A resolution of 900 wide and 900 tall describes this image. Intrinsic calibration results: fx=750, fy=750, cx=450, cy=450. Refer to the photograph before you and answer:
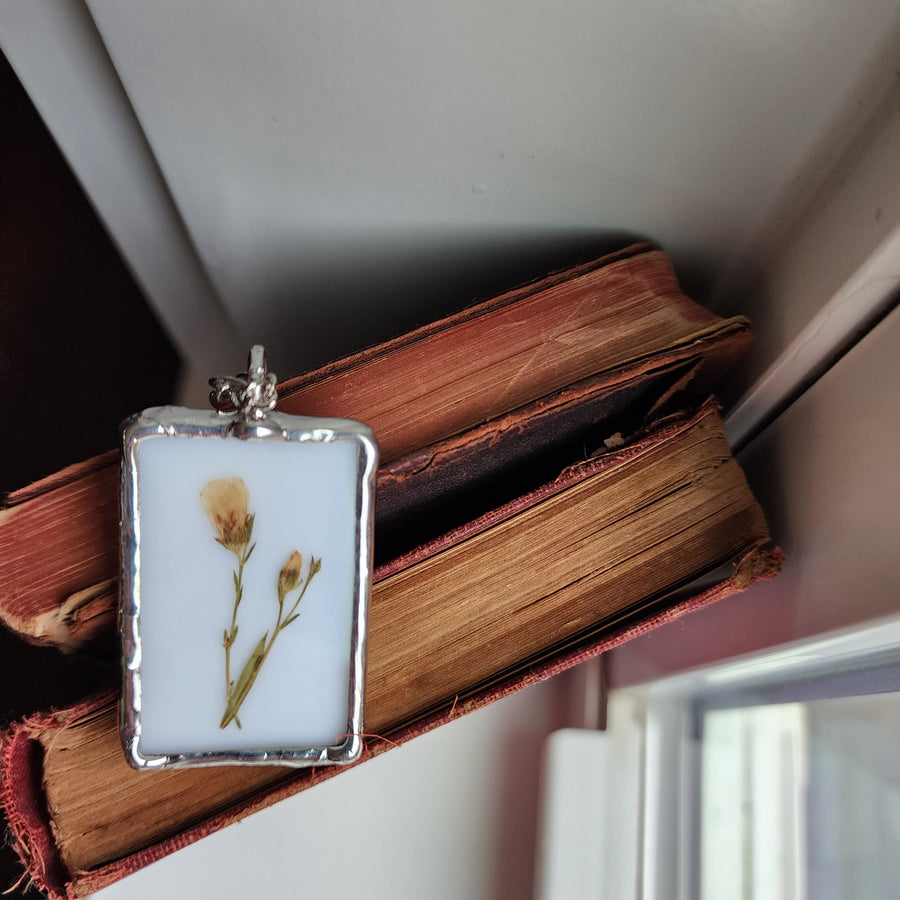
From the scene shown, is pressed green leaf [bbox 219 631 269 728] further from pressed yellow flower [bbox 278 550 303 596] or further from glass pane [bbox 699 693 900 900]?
glass pane [bbox 699 693 900 900]

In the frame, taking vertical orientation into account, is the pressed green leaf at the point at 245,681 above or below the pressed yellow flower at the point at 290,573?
below

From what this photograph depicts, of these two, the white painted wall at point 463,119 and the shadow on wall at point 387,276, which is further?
the shadow on wall at point 387,276

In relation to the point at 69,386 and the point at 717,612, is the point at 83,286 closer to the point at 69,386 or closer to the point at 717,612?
the point at 69,386

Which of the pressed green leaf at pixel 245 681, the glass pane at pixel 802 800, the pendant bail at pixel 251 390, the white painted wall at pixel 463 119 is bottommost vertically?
the glass pane at pixel 802 800

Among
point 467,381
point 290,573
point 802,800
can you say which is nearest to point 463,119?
point 467,381

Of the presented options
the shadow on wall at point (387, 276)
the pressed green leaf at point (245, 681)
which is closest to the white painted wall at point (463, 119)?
the shadow on wall at point (387, 276)

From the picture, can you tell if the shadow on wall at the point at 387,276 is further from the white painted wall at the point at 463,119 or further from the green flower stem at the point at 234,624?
the green flower stem at the point at 234,624

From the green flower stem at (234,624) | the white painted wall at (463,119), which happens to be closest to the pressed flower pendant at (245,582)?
the green flower stem at (234,624)

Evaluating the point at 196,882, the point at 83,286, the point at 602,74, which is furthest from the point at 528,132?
the point at 196,882

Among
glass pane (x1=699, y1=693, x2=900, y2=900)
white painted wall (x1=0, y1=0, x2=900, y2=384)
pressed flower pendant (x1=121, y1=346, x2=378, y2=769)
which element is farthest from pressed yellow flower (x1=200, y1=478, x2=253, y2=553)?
glass pane (x1=699, y1=693, x2=900, y2=900)

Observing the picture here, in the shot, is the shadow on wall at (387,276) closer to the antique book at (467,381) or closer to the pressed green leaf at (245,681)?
the antique book at (467,381)
